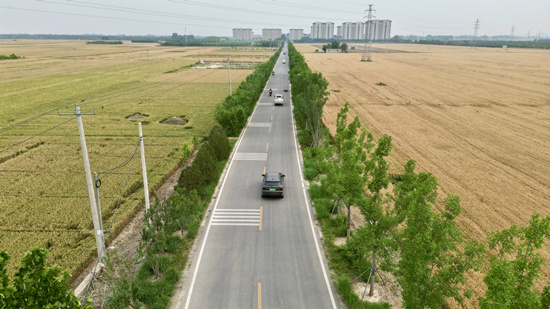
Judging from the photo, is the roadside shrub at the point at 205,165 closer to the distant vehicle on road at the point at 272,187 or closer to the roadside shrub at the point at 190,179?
the roadside shrub at the point at 190,179

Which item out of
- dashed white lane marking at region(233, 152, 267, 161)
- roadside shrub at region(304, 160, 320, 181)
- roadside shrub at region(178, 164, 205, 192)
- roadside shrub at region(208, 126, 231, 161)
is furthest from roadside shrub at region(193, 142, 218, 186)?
roadside shrub at region(304, 160, 320, 181)

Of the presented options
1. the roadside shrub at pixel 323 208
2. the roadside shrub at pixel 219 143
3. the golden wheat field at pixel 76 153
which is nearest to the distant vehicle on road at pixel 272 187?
the roadside shrub at pixel 323 208

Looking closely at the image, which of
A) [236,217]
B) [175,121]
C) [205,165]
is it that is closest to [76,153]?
[175,121]

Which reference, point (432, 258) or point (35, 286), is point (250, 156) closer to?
point (432, 258)

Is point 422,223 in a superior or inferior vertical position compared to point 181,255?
superior

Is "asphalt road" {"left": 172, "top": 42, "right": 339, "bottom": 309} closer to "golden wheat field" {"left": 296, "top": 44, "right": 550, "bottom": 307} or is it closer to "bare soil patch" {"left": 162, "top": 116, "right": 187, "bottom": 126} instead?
"golden wheat field" {"left": 296, "top": 44, "right": 550, "bottom": 307}

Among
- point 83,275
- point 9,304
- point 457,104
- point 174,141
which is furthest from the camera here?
point 457,104

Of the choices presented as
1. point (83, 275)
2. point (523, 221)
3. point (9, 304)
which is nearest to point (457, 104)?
point (523, 221)

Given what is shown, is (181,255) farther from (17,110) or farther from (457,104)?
(457,104)
